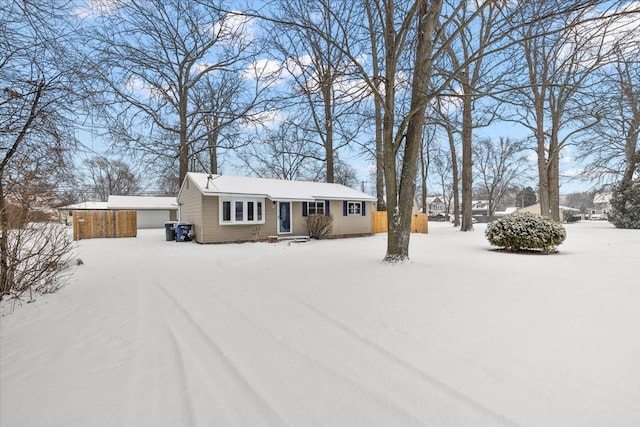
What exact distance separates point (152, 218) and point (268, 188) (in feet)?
63.6

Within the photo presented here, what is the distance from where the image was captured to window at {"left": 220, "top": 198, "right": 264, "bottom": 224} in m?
13.3

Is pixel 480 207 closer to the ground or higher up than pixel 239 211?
higher up

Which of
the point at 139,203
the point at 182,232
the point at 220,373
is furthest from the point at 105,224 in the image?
the point at 220,373

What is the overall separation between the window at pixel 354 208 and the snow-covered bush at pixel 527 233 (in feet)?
27.4

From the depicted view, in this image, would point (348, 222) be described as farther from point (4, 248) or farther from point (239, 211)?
point (4, 248)

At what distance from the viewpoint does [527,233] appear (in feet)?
28.9

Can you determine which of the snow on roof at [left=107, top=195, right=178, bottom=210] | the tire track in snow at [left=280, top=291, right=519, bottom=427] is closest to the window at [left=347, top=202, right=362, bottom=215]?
the tire track in snow at [left=280, top=291, right=519, bottom=427]

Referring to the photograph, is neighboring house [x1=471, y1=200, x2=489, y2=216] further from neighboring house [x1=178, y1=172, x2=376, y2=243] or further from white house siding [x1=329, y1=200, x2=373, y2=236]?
neighboring house [x1=178, y1=172, x2=376, y2=243]

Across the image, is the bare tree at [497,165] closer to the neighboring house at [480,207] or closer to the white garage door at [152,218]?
the neighboring house at [480,207]

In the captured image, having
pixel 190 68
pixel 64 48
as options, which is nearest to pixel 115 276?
pixel 64 48

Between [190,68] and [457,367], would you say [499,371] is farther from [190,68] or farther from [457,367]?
[190,68]

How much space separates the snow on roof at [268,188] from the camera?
13398mm

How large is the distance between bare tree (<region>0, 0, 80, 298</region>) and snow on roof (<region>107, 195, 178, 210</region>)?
82.0ft

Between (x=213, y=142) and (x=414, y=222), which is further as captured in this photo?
(x=213, y=142)
